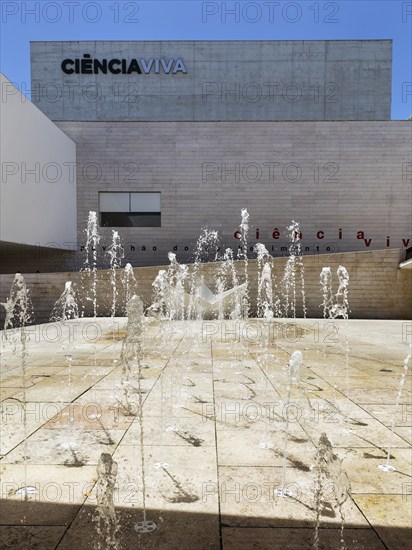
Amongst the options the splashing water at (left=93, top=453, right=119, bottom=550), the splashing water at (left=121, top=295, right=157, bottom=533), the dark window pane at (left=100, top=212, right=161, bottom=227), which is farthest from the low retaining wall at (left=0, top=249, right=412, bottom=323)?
the splashing water at (left=93, top=453, right=119, bottom=550)

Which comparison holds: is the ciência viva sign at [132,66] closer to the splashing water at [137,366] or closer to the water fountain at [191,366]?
the water fountain at [191,366]

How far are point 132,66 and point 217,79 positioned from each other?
5989mm

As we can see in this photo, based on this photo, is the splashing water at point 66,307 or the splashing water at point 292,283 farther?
the splashing water at point 292,283

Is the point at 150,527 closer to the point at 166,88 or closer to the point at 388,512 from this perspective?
the point at 388,512

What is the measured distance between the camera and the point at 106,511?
9.20 feet

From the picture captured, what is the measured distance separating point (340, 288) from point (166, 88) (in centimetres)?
1938

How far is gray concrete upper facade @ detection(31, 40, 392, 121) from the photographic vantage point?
28766mm

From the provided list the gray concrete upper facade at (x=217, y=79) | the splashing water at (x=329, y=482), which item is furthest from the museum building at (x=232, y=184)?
the splashing water at (x=329, y=482)

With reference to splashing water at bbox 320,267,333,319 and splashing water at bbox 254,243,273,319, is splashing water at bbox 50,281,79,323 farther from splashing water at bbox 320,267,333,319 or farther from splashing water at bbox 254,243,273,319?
splashing water at bbox 320,267,333,319

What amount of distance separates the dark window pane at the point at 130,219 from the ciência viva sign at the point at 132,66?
35.3ft

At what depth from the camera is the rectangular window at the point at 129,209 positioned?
25703 millimetres

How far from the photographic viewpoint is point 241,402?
538cm

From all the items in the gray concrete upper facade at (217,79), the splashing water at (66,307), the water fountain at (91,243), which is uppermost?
the gray concrete upper facade at (217,79)

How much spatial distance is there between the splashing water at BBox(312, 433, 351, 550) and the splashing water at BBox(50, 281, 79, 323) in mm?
15562
